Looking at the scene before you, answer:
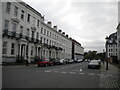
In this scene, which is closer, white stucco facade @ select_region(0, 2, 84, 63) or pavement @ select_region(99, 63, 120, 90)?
pavement @ select_region(99, 63, 120, 90)

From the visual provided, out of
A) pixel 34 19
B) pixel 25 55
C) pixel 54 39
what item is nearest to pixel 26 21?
pixel 34 19

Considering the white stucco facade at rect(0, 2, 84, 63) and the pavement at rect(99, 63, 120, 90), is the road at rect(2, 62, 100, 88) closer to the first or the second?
the pavement at rect(99, 63, 120, 90)

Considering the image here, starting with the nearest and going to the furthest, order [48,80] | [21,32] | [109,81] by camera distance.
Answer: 1. [48,80]
2. [109,81]
3. [21,32]

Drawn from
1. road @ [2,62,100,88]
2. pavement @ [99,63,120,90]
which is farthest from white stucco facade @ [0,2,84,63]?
pavement @ [99,63,120,90]

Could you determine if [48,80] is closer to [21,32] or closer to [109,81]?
[109,81]

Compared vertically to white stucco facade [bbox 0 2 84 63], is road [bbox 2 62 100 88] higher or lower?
lower

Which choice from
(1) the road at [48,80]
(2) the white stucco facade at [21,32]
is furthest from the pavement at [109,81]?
(2) the white stucco facade at [21,32]

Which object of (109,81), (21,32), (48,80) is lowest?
(109,81)

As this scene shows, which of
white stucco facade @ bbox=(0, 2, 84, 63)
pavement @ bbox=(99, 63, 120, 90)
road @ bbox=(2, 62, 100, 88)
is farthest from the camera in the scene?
white stucco facade @ bbox=(0, 2, 84, 63)

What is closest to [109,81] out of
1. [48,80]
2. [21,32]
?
[48,80]

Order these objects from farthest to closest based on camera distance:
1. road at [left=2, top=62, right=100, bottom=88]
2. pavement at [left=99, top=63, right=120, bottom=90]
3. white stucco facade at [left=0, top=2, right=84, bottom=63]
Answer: white stucco facade at [left=0, top=2, right=84, bottom=63], pavement at [left=99, top=63, right=120, bottom=90], road at [left=2, top=62, right=100, bottom=88]

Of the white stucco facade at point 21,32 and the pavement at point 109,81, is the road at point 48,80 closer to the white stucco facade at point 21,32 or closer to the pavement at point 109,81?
the pavement at point 109,81

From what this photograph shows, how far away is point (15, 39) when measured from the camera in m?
32.7

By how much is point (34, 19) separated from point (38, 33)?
14.1ft
